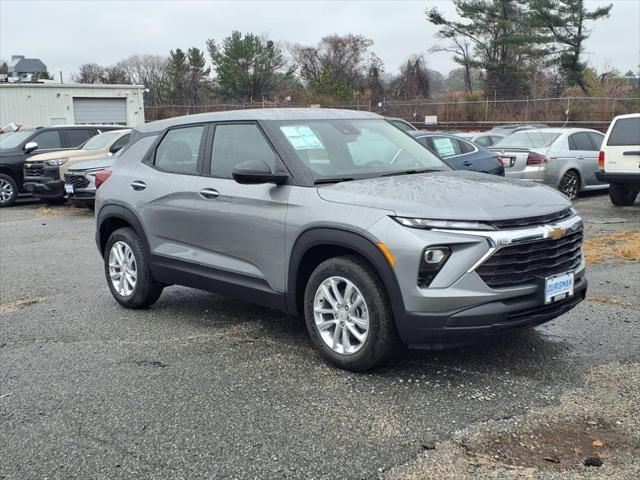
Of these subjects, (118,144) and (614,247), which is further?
(118,144)

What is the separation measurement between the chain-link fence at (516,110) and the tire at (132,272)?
1062 inches

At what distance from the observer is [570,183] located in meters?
13.5

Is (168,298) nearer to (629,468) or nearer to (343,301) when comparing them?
(343,301)

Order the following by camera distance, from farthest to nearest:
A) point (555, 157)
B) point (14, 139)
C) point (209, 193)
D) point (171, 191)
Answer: point (14, 139) < point (555, 157) < point (171, 191) < point (209, 193)

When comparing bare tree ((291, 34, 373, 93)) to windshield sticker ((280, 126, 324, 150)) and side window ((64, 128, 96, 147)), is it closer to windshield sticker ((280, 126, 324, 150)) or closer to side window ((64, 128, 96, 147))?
side window ((64, 128, 96, 147))

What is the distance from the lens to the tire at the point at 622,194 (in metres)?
12.5

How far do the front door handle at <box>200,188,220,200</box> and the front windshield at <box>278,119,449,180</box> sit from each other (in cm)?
71

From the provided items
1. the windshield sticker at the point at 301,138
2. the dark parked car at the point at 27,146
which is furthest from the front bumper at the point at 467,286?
the dark parked car at the point at 27,146

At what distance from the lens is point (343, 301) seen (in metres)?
4.39

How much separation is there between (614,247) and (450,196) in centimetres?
517

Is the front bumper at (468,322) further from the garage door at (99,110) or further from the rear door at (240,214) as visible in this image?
the garage door at (99,110)

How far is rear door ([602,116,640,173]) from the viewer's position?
11.6 metres

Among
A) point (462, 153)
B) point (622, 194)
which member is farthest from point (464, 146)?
point (622, 194)

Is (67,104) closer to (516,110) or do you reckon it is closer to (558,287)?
(516,110)
